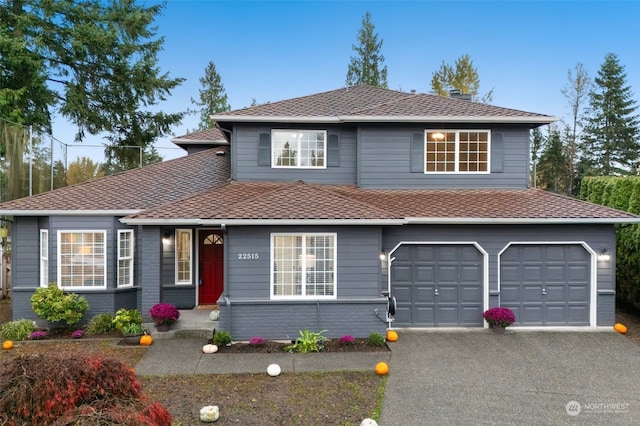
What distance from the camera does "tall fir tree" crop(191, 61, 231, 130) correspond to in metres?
31.6

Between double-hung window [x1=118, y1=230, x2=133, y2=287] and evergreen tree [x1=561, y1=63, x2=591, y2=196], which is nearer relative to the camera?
double-hung window [x1=118, y1=230, x2=133, y2=287]

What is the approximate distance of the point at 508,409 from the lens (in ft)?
18.3

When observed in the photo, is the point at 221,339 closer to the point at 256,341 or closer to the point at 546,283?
the point at 256,341

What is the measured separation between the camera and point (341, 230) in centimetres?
849

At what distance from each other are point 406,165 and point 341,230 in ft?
11.9

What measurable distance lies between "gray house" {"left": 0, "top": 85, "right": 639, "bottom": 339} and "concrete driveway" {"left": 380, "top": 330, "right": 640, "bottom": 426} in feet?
3.02

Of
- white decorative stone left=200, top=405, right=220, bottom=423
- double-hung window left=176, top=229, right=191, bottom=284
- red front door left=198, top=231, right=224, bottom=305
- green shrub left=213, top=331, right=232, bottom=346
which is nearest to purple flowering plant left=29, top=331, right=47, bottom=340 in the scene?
double-hung window left=176, top=229, right=191, bottom=284

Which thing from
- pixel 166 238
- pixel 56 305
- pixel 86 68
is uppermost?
pixel 86 68

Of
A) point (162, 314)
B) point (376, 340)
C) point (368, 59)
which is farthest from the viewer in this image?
point (368, 59)

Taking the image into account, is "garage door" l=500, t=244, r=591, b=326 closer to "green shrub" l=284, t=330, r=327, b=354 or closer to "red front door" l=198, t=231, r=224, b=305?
"green shrub" l=284, t=330, r=327, b=354

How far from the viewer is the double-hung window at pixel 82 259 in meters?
9.53

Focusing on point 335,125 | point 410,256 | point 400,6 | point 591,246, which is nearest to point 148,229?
point 335,125

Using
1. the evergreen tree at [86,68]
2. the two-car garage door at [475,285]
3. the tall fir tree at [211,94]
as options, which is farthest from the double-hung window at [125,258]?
the tall fir tree at [211,94]

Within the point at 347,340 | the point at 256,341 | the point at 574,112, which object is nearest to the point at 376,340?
the point at 347,340
